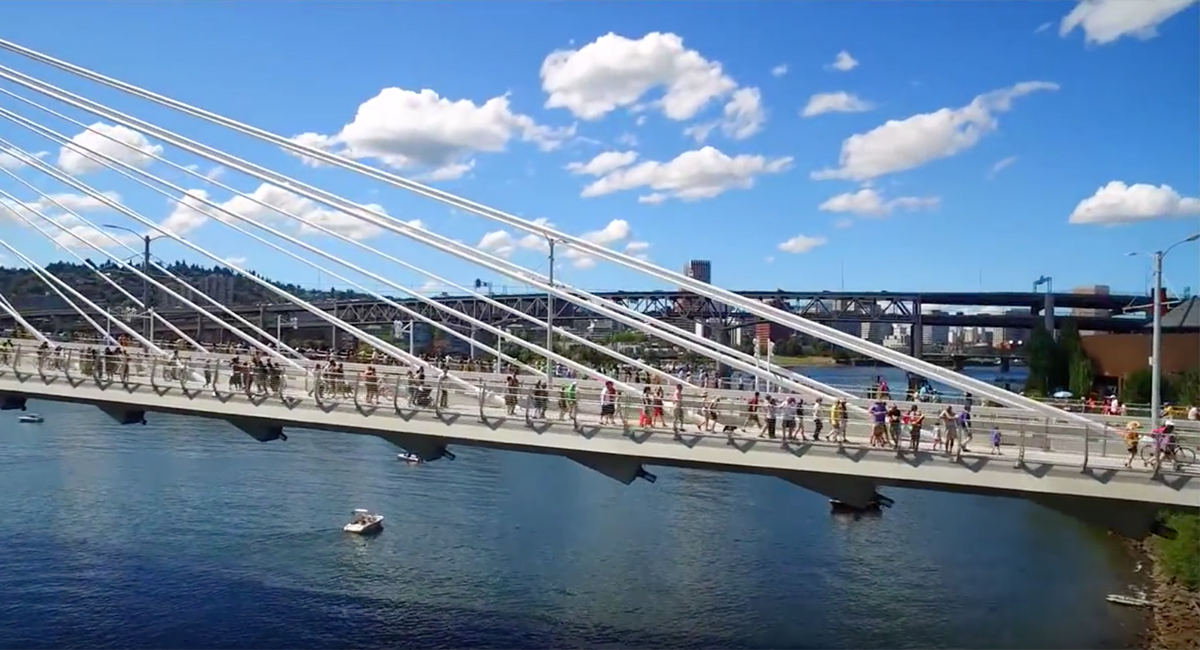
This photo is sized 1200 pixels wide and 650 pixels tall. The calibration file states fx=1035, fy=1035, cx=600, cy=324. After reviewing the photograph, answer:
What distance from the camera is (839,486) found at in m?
13.3

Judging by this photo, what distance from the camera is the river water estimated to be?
18828 millimetres

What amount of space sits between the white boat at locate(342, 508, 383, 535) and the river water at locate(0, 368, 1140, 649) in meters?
0.31

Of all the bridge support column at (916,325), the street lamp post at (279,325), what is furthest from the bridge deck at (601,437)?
the bridge support column at (916,325)

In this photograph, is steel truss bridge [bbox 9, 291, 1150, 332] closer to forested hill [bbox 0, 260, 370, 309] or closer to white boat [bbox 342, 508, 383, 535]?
forested hill [bbox 0, 260, 370, 309]

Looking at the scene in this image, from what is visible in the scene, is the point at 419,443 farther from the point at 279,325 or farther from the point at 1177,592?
the point at 279,325

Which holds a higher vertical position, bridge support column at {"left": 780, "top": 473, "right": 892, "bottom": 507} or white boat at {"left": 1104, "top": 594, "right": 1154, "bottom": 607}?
bridge support column at {"left": 780, "top": 473, "right": 892, "bottom": 507}

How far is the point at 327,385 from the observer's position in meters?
15.8

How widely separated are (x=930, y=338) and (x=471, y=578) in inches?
5404

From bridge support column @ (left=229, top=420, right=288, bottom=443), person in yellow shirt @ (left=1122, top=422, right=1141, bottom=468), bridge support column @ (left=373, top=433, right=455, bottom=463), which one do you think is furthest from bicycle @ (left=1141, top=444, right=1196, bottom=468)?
bridge support column @ (left=229, top=420, right=288, bottom=443)

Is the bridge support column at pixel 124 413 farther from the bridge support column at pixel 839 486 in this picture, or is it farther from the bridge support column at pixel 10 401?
the bridge support column at pixel 839 486

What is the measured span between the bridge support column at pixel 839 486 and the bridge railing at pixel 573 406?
50 cm

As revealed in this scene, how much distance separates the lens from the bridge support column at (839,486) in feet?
43.4

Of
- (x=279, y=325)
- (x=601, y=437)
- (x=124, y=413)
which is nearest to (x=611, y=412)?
(x=601, y=437)

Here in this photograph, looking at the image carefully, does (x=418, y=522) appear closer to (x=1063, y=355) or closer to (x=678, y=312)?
(x=1063, y=355)
